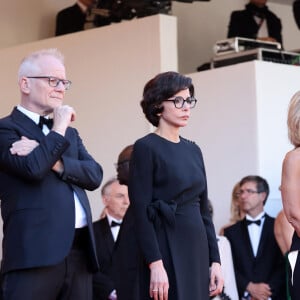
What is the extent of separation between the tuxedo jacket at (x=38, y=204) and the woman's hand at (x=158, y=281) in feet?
1.07

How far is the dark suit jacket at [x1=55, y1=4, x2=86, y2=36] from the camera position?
9133 millimetres

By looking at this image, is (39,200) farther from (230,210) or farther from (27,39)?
(27,39)

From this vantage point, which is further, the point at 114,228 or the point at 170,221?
the point at 114,228

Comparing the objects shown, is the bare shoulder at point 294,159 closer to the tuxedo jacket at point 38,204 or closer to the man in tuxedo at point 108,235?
the tuxedo jacket at point 38,204

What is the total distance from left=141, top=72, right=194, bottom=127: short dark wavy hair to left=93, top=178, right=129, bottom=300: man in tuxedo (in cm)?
165

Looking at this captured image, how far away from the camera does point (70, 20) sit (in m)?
9.21

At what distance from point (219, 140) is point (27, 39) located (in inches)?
109

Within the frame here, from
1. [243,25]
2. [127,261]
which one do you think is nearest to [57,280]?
[127,261]

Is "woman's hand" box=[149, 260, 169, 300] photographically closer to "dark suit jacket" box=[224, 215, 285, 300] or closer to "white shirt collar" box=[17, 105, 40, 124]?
"white shirt collar" box=[17, 105, 40, 124]

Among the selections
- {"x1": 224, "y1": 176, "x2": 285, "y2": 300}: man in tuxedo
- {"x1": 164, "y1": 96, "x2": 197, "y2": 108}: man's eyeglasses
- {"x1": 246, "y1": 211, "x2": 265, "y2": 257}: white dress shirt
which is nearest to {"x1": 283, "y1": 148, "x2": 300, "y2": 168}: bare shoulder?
{"x1": 164, "y1": 96, "x2": 197, "y2": 108}: man's eyeglasses

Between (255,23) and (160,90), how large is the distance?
6046 mm

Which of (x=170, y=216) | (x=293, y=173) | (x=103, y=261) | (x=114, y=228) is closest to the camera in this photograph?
(x=293, y=173)

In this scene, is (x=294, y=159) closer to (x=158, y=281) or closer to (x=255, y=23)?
(x=158, y=281)

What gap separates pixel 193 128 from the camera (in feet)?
25.7
